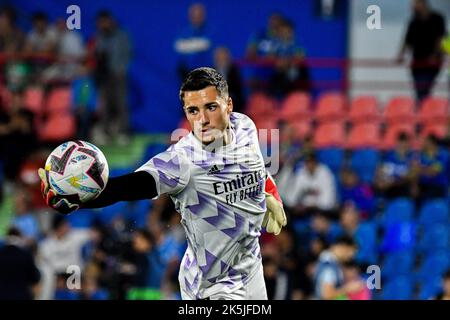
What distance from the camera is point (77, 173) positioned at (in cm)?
611

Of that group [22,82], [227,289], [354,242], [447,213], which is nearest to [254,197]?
[227,289]

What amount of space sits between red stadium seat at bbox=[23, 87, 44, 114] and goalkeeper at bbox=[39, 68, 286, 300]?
412 inches

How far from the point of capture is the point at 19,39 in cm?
1736

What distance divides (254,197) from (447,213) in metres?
6.56

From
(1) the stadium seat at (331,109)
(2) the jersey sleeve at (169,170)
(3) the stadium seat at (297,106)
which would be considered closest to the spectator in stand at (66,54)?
(3) the stadium seat at (297,106)

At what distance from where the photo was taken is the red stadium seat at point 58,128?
53.8 ft

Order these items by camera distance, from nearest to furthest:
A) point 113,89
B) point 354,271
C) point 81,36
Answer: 1. point 354,271
2. point 113,89
3. point 81,36

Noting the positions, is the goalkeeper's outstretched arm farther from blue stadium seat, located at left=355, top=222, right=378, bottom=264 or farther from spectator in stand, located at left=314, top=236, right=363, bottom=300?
blue stadium seat, located at left=355, top=222, right=378, bottom=264

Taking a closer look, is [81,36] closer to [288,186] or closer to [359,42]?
[359,42]

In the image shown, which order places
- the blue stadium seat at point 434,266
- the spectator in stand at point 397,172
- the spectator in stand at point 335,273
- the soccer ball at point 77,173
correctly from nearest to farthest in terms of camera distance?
the soccer ball at point 77,173 < the spectator in stand at point 335,273 < the blue stadium seat at point 434,266 < the spectator in stand at point 397,172

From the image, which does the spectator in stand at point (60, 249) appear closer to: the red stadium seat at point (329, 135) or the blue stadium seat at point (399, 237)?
the blue stadium seat at point (399, 237)

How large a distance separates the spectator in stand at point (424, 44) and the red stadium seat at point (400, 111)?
163 millimetres

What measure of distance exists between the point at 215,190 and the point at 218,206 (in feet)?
0.32

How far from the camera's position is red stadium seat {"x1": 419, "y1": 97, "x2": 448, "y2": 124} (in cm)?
1546
